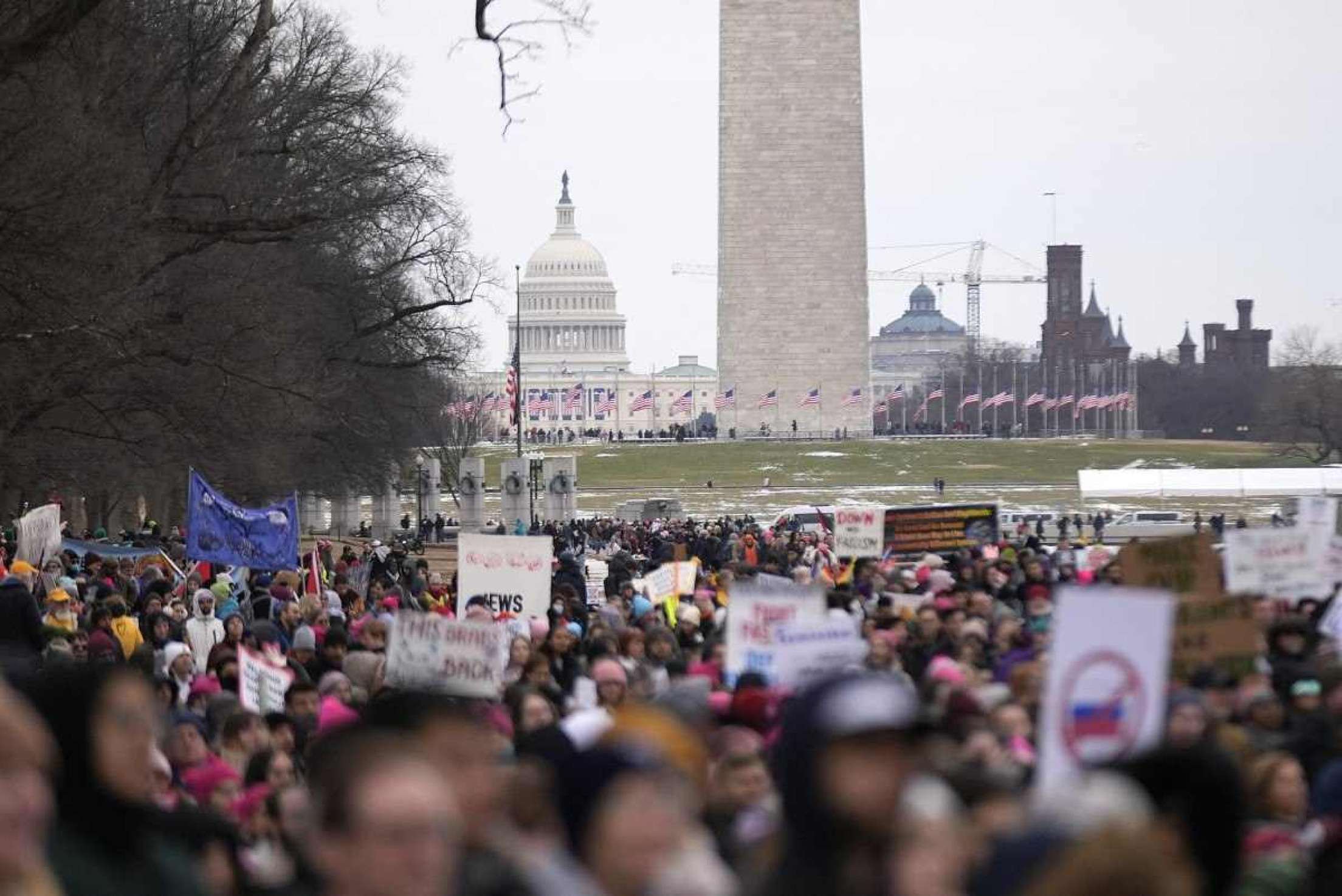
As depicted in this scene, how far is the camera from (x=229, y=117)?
31.4 meters

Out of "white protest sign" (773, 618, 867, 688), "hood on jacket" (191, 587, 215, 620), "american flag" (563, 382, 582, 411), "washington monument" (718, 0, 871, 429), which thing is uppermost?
"washington monument" (718, 0, 871, 429)

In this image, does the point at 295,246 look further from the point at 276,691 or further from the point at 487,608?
the point at 276,691

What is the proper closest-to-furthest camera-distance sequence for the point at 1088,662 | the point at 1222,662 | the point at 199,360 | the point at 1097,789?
the point at 1097,789
the point at 1088,662
the point at 1222,662
the point at 199,360

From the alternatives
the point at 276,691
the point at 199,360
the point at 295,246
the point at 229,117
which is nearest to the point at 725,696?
the point at 276,691

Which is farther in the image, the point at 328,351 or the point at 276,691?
the point at 328,351

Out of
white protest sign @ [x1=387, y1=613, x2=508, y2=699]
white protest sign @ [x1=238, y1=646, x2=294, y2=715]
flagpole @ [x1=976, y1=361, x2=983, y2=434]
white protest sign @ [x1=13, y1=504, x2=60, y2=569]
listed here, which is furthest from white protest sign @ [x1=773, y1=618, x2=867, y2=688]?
flagpole @ [x1=976, y1=361, x2=983, y2=434]

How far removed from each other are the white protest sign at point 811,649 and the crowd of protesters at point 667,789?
0.29m

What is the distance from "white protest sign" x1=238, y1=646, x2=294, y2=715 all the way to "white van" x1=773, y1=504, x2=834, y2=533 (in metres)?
27.6

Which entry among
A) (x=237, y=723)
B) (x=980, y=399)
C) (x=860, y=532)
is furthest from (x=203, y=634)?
(x=980, y=399)

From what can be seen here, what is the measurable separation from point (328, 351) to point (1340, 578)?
91.9 ft

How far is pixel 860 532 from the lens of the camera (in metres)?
24.9

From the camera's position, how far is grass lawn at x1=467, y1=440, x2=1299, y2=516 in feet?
247

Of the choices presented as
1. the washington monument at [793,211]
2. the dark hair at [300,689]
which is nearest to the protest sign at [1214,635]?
the dark hair at [300,689]

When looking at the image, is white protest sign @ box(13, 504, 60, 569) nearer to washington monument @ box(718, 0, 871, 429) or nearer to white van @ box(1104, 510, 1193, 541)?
white van @ box(1104, 510, 1193, 541)
